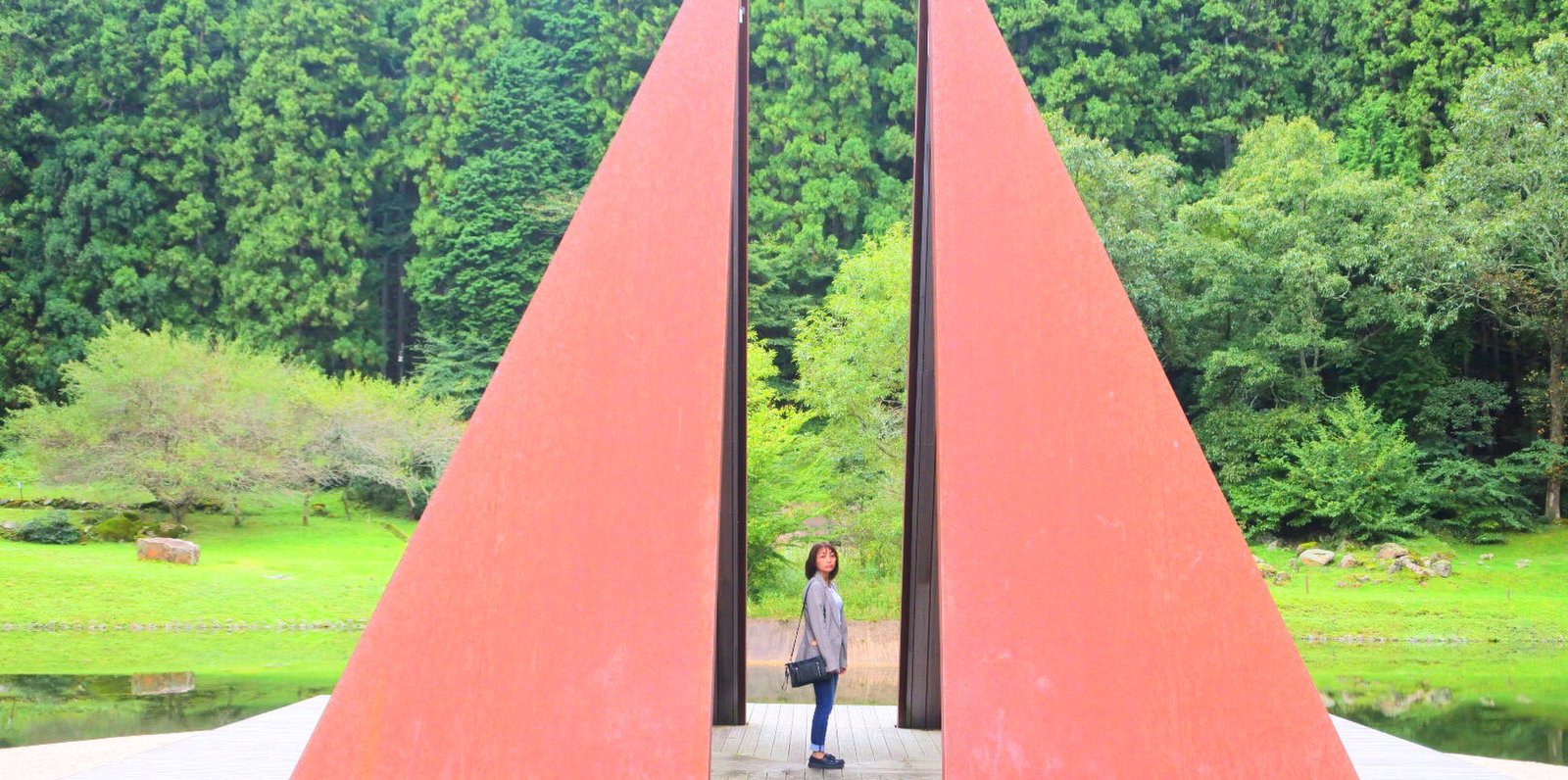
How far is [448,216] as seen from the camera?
92.9ft

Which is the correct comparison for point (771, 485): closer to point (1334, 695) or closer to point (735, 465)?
point (1334, 695)

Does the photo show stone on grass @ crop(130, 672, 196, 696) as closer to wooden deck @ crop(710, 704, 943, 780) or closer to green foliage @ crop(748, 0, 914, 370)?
wooden deck @ crop(710, 704, 943, 780)

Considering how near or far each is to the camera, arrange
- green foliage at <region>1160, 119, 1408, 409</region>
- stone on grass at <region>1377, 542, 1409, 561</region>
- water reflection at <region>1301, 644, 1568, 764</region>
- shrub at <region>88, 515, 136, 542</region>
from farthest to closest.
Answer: green foliage at <region>1160, 119, 1408, 409</region> < shrub at <region>88, 515, 136, 542</region> < stone on grass at <region>1377, 542, 1409, 561</region> < water reflection at <region>1301, 644, 1568, 764</region>

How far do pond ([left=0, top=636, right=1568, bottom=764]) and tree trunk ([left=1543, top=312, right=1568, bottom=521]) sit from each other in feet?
22.4

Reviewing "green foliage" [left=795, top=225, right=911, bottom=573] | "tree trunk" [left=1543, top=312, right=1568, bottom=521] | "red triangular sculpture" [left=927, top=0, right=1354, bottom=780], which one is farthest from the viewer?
"tree trunk" [left=1543, top=312, right=1568, bottom=521]

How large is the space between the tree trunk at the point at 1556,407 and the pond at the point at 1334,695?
22.4ft

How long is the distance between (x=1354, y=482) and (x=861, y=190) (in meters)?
12.5

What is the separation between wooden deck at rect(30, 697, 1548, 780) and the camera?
227 inches

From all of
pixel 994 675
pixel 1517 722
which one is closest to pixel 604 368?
pixel 994 675

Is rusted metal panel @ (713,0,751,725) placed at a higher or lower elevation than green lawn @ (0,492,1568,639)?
higher

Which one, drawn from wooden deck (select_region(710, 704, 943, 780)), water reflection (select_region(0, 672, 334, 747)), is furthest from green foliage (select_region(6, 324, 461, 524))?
wooden deck (select_region(710, 704, 943, 780))

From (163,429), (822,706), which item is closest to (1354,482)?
(822,706)

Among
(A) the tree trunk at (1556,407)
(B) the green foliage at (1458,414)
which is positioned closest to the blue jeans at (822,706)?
(A) the tree trunk at (1556,407)

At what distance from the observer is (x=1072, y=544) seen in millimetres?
4098
